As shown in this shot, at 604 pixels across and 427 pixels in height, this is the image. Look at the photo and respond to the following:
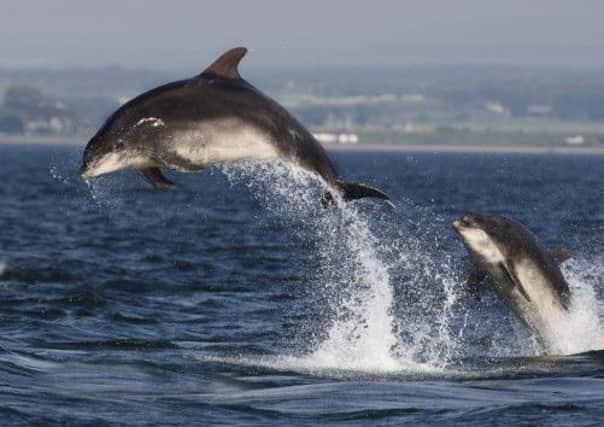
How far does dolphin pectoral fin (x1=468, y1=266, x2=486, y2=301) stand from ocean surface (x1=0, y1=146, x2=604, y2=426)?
0.09 metres

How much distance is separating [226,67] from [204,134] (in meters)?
0.97

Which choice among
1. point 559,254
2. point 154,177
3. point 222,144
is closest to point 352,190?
point 222,144

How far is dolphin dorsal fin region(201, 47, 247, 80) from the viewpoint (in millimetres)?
13461

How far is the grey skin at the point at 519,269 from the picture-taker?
51.5 feet

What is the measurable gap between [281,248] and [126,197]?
28683 millimetres

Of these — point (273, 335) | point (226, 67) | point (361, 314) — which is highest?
point (226, 67)

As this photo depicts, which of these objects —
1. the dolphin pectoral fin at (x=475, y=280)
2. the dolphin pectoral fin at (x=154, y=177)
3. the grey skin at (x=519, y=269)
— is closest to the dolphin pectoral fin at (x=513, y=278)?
the grey skin at (x=519, y=269)

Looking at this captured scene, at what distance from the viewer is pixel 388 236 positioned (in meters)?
38.8

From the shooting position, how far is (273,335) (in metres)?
17.8

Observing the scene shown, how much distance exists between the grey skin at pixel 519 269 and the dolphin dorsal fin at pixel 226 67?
10.4ft

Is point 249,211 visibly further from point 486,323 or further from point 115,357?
point 115,357

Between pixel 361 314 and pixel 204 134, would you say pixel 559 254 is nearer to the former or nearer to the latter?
pixel 361 314

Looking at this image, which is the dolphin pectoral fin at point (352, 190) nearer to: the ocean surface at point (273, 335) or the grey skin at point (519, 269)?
the ocean surface at point (273, 335)

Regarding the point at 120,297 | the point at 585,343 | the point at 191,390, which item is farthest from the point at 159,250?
the point at 191,390
